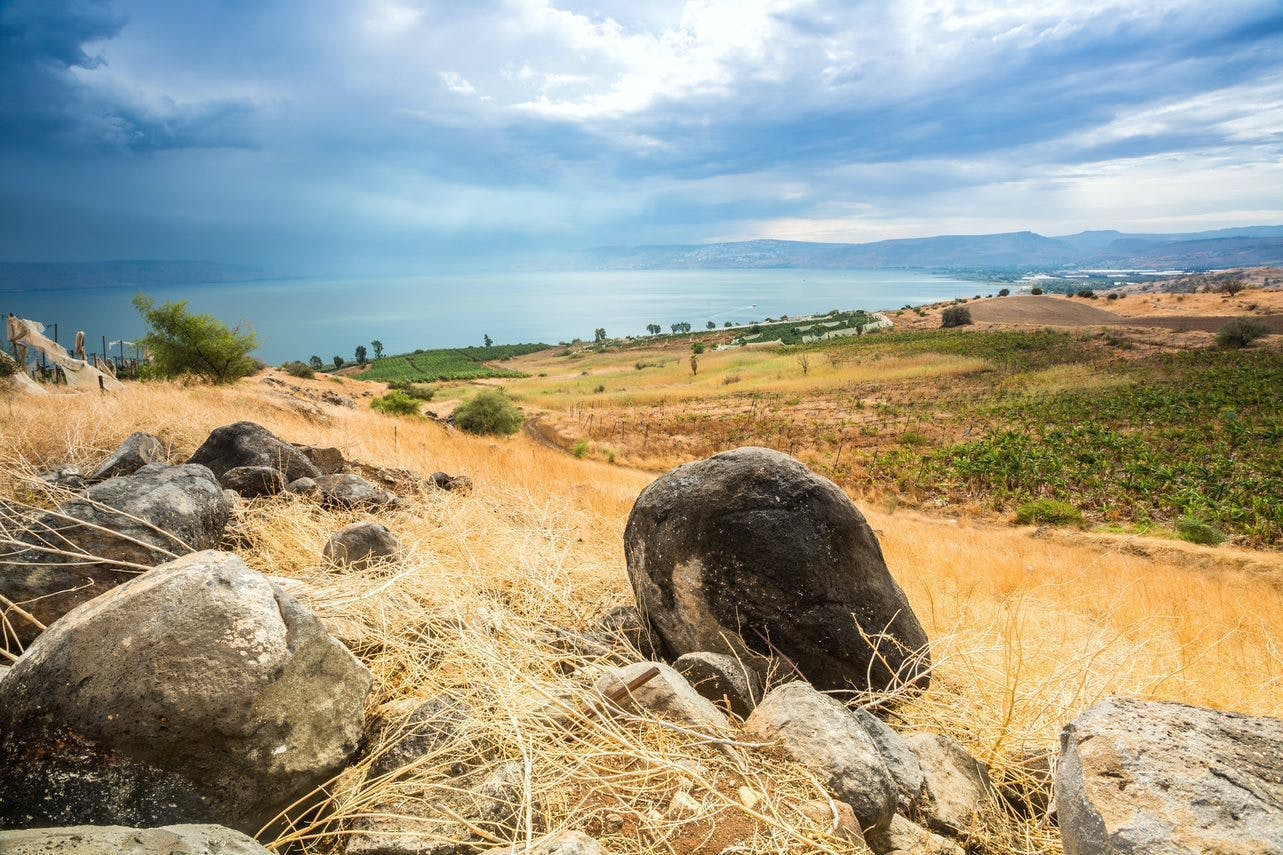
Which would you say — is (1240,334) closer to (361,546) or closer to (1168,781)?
(1168,781)

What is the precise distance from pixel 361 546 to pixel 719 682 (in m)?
2.85

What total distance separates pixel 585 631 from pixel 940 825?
93.5 inches

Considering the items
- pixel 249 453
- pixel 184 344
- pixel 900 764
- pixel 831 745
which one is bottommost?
pixel 900 764

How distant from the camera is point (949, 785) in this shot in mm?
3166

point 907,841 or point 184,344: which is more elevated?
point 184,344

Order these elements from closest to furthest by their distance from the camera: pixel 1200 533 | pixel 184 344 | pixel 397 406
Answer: pixel 1200 533
pixel 184 344
pixel 397 406

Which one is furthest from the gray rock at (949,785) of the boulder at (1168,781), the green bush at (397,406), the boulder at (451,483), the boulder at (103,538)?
the green bush at (397,406)

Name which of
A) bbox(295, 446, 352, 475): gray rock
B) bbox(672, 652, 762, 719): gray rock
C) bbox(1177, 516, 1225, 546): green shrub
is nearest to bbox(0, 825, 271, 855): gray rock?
bbox(672, 652, 762, 719): gray rock

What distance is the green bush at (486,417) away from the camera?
33.8 meters

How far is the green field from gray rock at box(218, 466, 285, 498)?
246 feet

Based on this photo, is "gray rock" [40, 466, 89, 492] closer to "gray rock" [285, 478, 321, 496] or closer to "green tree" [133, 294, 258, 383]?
"gray rock" [285, 478, 321, 496]

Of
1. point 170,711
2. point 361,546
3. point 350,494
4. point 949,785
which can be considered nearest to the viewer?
point 170,711

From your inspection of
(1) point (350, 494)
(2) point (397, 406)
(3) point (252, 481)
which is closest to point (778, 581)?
(1) point (350, 494)

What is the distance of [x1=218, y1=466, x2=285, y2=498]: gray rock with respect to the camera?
250 inches
